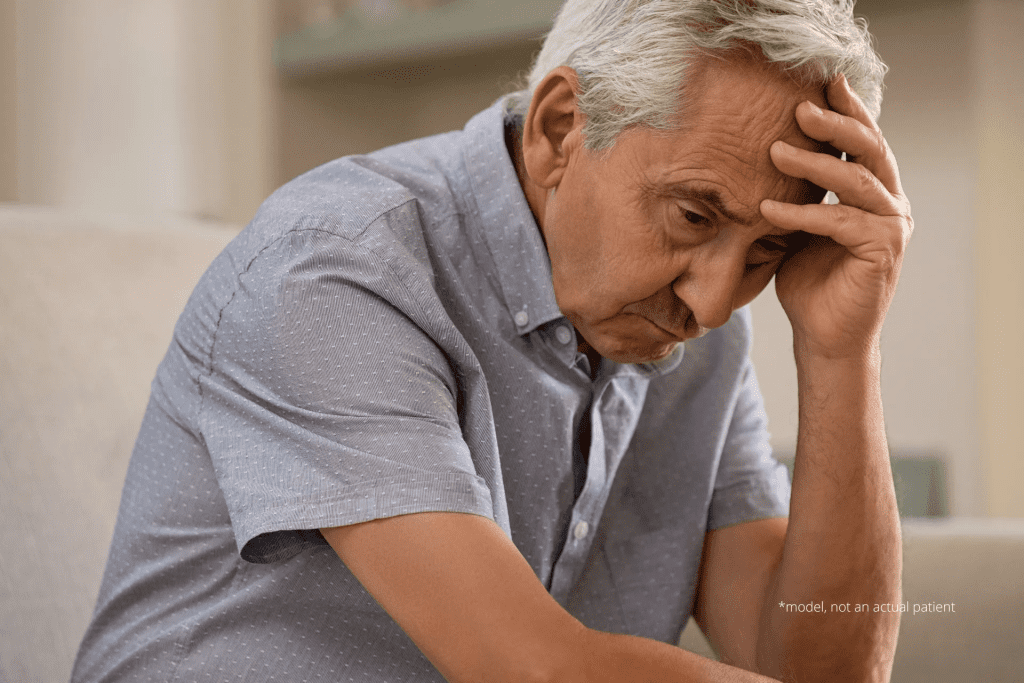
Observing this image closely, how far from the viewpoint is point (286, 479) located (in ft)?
2.26

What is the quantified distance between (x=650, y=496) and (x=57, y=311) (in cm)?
69

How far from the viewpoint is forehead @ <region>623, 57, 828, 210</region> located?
734mm

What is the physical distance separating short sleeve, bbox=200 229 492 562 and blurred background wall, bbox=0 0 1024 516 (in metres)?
1.15

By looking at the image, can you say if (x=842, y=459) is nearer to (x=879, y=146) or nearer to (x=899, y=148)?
(x=879, y=146)

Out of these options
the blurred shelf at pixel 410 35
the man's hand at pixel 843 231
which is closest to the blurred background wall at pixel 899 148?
the blurred shelf at pixel 410 35

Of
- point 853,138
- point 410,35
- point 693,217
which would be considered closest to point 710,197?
point 693,217

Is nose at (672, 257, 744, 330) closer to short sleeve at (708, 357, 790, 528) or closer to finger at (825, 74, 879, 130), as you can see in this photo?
finger at (825, 74, 879, 130)

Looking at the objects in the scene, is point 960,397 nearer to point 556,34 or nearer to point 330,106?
point 556,34

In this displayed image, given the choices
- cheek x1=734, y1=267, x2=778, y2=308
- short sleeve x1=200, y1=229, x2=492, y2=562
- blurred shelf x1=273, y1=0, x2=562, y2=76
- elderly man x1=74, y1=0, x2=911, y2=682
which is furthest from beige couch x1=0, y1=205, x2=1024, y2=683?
blurred shelf x1=273, y1=0, x2=562, y2=76

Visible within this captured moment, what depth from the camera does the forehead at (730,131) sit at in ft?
2.41

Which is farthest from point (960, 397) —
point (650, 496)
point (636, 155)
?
point (636, 155)

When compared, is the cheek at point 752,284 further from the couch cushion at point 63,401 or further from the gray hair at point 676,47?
the couch cushion at point 63,401

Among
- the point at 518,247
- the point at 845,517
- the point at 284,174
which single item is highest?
the point at 518,247

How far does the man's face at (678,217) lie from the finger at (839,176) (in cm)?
1
